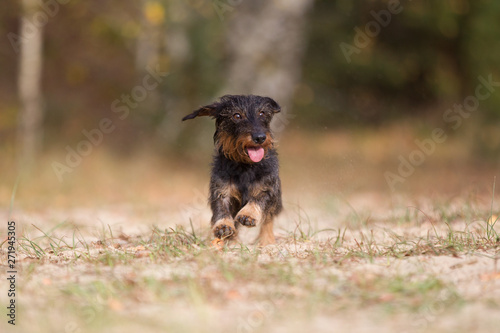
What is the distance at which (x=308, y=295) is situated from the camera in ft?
13.4

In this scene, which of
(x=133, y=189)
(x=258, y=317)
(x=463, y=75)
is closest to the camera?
(x=258, y=317)

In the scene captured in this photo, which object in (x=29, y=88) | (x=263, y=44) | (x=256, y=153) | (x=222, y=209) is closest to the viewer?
Answer: (x=256, y=153)

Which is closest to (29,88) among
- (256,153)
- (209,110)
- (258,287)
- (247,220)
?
(209,110)

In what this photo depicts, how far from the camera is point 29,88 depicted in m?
15.2

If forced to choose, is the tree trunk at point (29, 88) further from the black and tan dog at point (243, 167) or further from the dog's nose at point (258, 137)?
the dog's nose at point (258, 137)

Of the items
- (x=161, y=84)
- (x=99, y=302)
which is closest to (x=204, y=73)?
(x=161, y=84)

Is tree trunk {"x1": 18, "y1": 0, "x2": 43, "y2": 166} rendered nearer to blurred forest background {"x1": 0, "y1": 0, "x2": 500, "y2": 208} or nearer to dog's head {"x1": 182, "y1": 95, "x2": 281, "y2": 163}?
blurred forest background {"x1": 0, "y1": 0, "x2": 500, "y2": 208}

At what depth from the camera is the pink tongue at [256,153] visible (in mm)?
5863

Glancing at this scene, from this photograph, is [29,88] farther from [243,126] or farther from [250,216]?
[250,216]

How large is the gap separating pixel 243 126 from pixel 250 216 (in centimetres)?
82

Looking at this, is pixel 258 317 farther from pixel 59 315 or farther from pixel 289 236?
pixel 289 236

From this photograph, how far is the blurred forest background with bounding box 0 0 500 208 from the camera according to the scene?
1437 centimetres

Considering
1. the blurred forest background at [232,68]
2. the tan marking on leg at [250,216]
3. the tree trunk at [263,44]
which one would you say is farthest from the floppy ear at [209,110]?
the tree trunk at [263,44]

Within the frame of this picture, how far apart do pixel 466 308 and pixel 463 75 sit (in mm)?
15276
